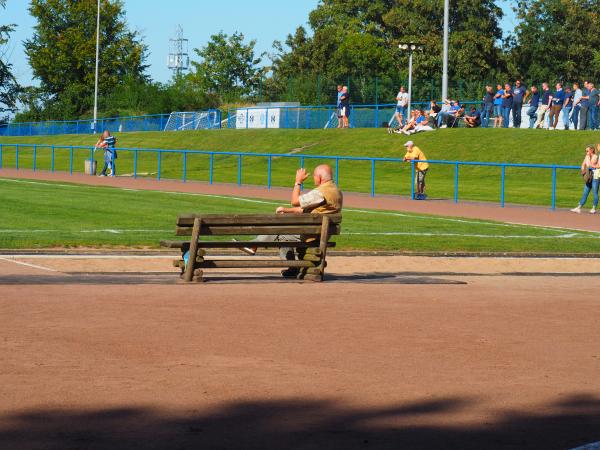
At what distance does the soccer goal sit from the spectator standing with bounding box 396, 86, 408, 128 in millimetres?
20354

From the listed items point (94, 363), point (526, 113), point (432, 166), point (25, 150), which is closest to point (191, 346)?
point (94, 363)

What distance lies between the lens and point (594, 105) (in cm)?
4494

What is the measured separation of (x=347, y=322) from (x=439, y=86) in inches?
2163

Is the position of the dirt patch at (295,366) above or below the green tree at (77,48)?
below

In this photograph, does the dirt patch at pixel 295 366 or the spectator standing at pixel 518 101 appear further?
the spectator standing at pixel 518 101

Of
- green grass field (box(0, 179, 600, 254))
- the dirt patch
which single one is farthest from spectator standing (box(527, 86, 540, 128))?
the dirt patch

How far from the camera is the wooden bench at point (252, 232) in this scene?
46.7ft

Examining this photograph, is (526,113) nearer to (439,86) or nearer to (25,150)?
(439,86)

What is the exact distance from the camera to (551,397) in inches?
319

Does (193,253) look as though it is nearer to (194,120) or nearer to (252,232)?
(252,232)

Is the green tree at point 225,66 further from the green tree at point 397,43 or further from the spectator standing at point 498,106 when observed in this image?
the spectator standing at point 498,106

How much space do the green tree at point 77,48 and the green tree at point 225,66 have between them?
17.6 ft

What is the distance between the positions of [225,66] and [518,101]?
55.0 meters

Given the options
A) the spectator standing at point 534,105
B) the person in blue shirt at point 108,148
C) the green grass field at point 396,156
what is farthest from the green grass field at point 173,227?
the spectator standing at point 534,105
